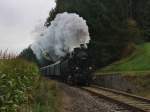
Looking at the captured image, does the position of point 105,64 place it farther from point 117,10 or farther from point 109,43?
point 117,10

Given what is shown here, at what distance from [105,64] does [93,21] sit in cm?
513

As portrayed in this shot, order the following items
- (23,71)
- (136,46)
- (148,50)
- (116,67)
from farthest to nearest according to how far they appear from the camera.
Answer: (136,46) → (148,50) → (116,67) → (23,71)

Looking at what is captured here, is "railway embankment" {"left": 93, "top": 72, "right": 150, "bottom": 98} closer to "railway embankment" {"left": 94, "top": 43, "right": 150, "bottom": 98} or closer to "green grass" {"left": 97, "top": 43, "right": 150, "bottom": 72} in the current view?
"railway embankment" {"left": 94, "top": 43, "right": 150, "bottom": 98}

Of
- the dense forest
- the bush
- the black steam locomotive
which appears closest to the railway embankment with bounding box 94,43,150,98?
the dense forest

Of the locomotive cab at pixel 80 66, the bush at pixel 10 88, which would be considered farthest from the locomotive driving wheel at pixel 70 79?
the bush at pixel 10 88

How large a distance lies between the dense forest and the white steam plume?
21.8 feet

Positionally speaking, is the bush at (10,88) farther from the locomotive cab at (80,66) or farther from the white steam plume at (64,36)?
the white steam plume at (64,36)

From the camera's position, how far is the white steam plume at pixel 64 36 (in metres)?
43.1

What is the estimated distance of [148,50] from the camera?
51344mm

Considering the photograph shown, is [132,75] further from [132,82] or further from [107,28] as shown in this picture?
[107,28]

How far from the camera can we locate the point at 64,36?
144 feet

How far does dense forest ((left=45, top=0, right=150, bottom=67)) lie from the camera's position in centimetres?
5291

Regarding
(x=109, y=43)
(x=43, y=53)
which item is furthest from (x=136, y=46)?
(x=43, y=53)

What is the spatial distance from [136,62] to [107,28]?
8760mm
